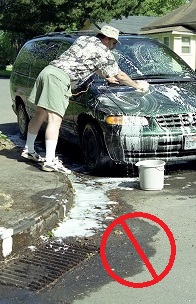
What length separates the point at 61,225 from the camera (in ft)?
16.9

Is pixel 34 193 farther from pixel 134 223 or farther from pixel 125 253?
→ pixel 125 253

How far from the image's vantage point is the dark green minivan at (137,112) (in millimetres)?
6445

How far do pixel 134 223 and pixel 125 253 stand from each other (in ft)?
2.58

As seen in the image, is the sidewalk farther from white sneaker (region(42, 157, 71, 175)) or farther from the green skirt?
the green skirt

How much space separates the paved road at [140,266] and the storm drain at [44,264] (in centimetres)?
9

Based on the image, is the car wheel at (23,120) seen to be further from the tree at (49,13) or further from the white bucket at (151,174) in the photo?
the tree at (49,13)

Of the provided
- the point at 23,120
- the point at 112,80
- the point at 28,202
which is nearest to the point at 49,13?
the point at 23,120

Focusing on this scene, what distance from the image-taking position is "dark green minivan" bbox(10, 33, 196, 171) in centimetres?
645

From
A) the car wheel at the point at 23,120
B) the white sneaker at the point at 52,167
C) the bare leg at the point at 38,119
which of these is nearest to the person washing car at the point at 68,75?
the white sneaker at the point at 52,167

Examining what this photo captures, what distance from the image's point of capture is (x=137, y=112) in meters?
6.50

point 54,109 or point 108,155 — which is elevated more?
point 54,109

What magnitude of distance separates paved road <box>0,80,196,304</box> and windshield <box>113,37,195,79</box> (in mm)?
2178

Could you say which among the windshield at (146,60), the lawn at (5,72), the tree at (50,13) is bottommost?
the lawn at (5,72)

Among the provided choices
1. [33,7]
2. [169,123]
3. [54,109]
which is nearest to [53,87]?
[54,109]
